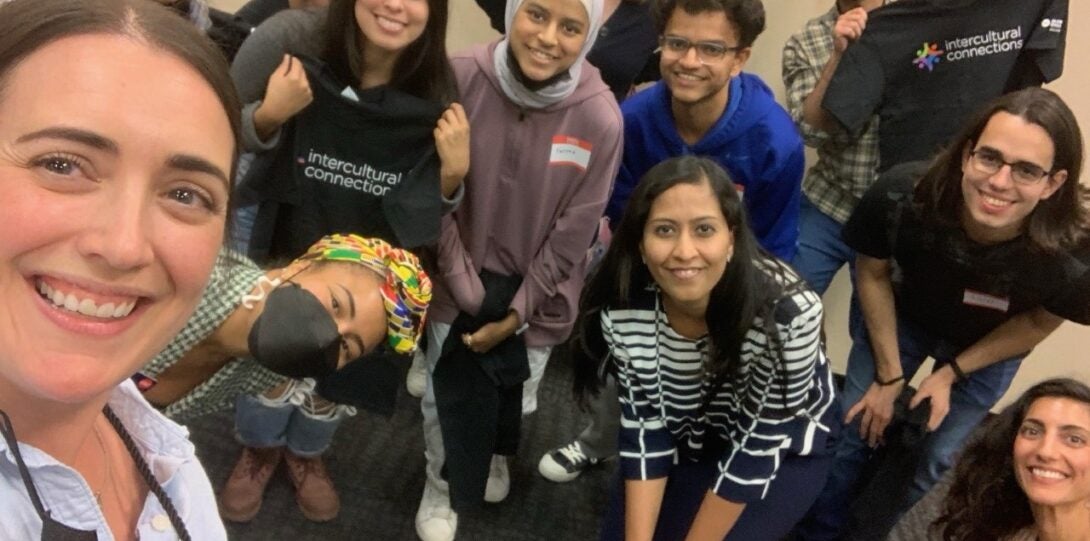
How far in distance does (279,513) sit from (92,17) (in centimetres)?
153

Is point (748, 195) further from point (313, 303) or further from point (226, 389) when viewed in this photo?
point (226, 389)

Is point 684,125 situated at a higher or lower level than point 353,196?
higher

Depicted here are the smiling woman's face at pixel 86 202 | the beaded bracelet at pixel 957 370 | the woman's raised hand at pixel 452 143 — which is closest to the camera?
the smiling woman's face at pixel 86 202

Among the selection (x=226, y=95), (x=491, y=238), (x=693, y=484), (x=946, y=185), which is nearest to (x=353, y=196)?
(x=491, y=238)

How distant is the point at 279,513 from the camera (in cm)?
186

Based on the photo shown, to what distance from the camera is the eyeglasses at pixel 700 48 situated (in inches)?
62.0

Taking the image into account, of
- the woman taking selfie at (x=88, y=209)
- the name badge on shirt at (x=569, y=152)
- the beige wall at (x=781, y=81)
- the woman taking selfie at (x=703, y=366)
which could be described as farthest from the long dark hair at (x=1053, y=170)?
the woman taking selfie at (x=88, y=209)

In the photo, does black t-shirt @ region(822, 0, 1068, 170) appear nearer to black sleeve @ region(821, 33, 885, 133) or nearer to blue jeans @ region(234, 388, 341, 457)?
black sleeve @ region(821, 33, 885, 133)

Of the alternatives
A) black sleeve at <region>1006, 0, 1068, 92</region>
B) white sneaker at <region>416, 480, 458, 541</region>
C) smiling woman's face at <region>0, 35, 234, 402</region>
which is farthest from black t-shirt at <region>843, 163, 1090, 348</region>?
smiling woman's face at <region>0, 35, 234, 402</region>

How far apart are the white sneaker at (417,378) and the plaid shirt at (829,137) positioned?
4.07 feet

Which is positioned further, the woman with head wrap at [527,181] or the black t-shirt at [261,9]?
the black t-shirt at [261,9]

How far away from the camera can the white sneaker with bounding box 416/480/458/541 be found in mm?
1857

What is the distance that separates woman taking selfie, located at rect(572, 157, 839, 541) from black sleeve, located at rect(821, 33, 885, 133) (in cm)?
58

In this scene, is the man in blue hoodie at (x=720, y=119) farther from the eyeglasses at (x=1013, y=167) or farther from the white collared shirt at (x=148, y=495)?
the white collared shirt at (x=148, y=495)
